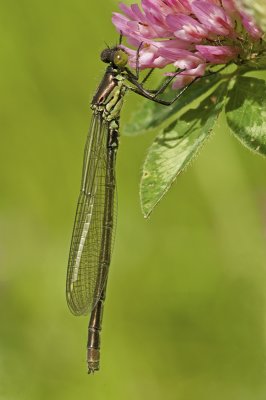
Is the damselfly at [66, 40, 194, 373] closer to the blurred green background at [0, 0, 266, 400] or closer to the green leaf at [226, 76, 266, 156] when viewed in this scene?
the blurred green background at [0, 0, 266, 400]

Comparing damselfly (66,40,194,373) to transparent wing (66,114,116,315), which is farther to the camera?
transparent wing (66,114,116,315)

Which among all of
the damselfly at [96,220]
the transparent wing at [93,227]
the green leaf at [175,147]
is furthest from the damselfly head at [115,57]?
the green leaf at [175,147]

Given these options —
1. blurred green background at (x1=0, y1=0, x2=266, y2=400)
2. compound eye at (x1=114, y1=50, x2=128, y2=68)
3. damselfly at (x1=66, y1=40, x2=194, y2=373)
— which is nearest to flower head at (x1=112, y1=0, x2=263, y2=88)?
compound eye at (x1=114, y1=50, x2=128, y2=68)

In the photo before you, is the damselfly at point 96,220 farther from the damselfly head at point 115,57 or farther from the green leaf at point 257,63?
the green leaf at point 257,63

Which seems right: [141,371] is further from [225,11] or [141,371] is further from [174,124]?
[225,11]

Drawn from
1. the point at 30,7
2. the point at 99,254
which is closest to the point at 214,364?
the point at 99,254

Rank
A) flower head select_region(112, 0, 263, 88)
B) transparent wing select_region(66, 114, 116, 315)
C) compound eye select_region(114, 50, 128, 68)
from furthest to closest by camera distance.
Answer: transparent wing select_region(66, 114, 116, 315)
compound eye select_region(114, 50, 128, 68)
flower head select_region(112, 0, 263, 88)

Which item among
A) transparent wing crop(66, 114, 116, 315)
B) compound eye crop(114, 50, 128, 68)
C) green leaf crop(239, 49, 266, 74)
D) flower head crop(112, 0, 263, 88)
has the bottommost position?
transparent wing crop(66, 114, 116, 315)
